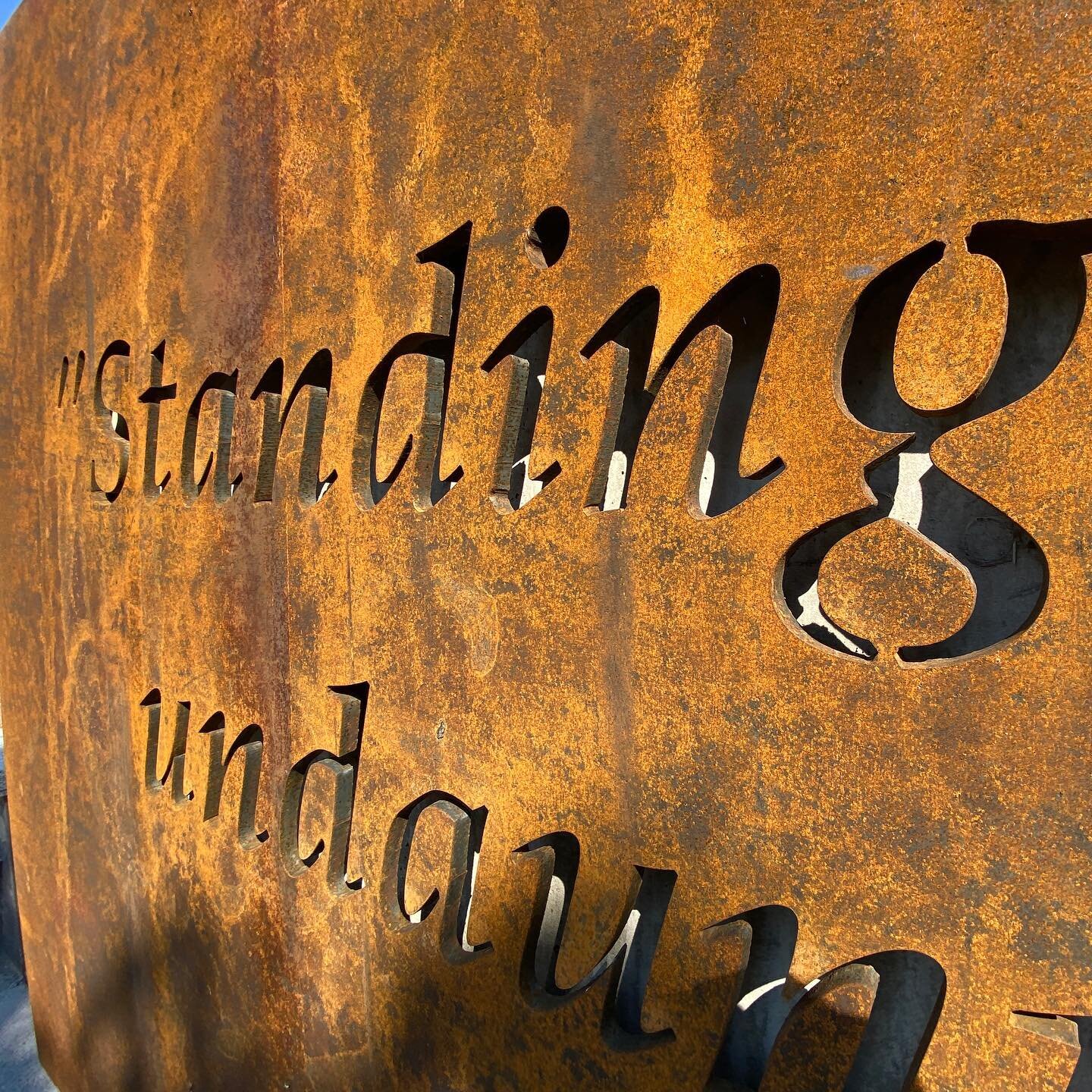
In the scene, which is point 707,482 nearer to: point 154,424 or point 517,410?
point 517,410

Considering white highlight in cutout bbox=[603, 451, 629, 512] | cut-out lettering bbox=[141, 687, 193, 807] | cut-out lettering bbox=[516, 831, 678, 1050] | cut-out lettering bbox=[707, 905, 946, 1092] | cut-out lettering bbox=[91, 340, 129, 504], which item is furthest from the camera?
cut-out lettering bbox=[91, 340, 129, 504]

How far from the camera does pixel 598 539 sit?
1.12 metres

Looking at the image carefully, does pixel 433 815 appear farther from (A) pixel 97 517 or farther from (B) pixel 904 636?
(A) pixel 97 517

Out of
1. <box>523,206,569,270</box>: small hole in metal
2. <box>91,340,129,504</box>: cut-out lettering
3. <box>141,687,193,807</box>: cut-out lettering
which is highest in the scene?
<box>523,206,569,270</box>: small hole in metal

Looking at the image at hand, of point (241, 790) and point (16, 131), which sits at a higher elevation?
point (16, 131)

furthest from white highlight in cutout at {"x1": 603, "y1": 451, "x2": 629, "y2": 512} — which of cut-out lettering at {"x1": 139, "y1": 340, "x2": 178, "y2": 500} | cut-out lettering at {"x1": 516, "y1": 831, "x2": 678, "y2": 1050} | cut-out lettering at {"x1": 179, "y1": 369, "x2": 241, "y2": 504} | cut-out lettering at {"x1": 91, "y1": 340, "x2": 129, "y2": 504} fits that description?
cut-out lettering at {"x1": 91, "y1": 340, "x2": 129, "y2": 504}

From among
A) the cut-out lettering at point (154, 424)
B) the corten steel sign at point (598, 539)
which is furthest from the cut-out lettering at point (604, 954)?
the cut-out lettering at point (154, 424)

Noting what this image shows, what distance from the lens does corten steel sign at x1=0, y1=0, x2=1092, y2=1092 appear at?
83 cm

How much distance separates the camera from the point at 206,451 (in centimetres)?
174

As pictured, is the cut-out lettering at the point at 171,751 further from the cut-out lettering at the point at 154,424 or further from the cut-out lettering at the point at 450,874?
the cut-out lettering at the point at 450,874

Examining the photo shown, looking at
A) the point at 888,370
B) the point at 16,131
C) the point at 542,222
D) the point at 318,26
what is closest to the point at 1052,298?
the point at 888,370

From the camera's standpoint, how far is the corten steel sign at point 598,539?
83cm

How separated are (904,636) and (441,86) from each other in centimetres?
104

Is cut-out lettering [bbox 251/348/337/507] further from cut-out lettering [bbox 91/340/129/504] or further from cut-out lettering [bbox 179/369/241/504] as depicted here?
cut-out lettering [bbox 91/340/129/504]
